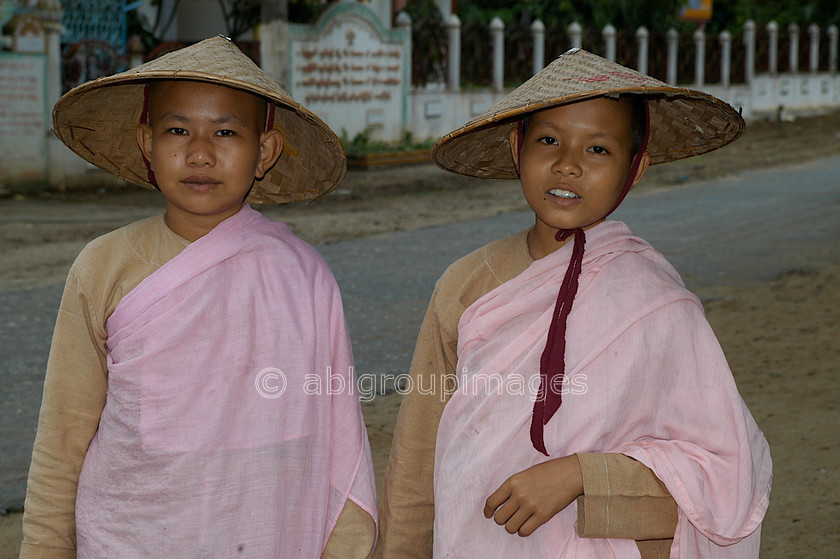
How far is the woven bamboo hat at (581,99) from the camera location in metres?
2.08

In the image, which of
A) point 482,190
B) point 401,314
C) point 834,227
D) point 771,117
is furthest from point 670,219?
point 771,117

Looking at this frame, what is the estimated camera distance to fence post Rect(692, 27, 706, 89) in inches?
1000

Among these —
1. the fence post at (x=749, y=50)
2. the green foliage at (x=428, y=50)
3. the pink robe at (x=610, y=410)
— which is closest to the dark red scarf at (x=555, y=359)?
the pink robe at (x=610, y=410)

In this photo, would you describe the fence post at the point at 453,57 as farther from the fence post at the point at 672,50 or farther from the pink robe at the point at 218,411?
the pink robe at the point at 218,411

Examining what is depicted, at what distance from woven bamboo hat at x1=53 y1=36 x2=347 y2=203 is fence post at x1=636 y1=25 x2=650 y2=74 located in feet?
72.5

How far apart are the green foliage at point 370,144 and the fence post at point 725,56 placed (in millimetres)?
11523

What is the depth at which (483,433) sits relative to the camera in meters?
2.08

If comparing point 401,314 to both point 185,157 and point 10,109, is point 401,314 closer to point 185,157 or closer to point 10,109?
point 185,157

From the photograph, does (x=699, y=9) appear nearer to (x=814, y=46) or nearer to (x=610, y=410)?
(x=814, y=46)

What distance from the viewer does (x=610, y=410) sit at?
1987 mm

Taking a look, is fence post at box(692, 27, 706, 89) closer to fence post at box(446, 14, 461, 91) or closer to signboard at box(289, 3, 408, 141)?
fence post at box(446, 14, 461, 91)

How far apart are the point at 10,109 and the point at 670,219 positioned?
24.9 ft

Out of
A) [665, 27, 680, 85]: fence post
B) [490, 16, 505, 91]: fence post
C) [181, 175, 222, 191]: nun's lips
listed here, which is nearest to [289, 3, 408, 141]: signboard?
[490, 16, 505, 91]: fence post

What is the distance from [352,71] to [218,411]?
14666 millimetres
